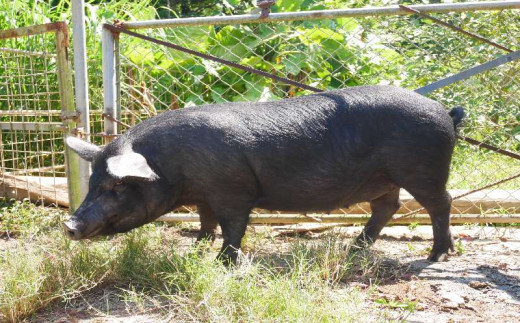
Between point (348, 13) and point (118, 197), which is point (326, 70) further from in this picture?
point (118, 197)

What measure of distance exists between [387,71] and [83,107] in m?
3.60

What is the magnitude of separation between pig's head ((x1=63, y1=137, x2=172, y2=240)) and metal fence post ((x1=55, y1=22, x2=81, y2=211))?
966 mm

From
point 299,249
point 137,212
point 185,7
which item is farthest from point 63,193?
point 185,7

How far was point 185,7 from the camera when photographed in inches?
477

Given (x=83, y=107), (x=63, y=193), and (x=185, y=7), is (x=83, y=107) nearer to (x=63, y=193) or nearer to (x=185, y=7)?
(x=63, y=193)

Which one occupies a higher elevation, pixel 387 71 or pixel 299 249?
pixel 387 71

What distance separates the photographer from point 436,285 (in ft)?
13.6

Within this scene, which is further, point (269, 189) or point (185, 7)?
point (185, 7)

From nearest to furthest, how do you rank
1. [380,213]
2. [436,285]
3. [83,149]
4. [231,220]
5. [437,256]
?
[436,285] → [231,220] → [83,149] → [437,256] → [380,213]

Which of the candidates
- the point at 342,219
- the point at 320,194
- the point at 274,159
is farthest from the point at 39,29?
the point at 342,219

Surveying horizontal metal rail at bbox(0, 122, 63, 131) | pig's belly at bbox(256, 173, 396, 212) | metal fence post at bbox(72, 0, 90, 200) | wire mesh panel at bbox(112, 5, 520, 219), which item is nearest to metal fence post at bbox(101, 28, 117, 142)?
metal fence post at bbox(72, 0, 90, 200)

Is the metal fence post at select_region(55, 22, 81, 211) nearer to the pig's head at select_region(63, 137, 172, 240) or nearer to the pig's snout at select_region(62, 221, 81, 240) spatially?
the pig's head at select_region(63, 137, 172, 240)

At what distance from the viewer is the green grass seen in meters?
3.28

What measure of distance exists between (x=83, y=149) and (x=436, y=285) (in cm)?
232
